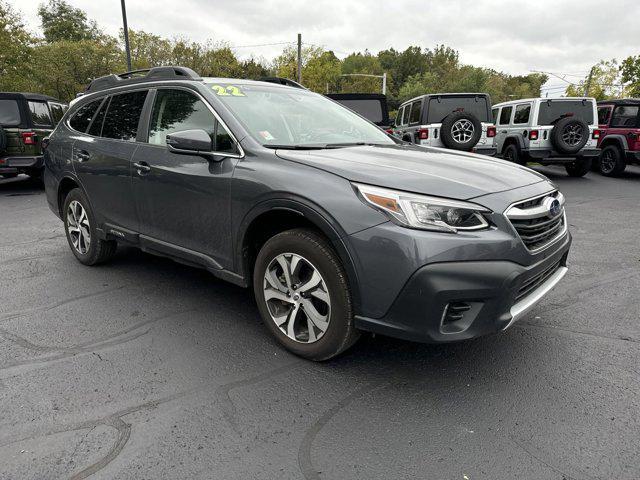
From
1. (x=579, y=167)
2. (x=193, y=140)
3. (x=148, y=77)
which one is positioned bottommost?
(x=579, y=167)

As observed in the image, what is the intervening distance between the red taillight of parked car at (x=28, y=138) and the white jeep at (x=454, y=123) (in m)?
8.12

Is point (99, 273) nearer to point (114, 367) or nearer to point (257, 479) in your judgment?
point (114, 367)

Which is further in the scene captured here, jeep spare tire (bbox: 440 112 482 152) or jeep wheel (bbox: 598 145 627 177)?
jeep wheel (bbox: 598 145 627 177)

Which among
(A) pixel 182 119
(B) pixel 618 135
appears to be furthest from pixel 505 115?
(A) pixel 182 119

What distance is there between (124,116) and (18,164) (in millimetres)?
7021

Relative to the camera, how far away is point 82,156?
4.44 meters

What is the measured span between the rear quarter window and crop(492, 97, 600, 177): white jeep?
11.6m

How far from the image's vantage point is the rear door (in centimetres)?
392

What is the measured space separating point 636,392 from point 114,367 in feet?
9.84

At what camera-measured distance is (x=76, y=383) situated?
270 cm

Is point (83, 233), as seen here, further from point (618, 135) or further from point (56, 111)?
point (618, 135)

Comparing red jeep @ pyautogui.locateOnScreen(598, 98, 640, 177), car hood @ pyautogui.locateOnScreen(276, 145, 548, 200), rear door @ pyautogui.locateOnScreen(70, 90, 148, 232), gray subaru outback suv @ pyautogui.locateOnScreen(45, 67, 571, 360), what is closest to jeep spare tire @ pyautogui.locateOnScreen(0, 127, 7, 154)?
rear door @ pyautogui.locateOnScreen(70, 90, 148, 232)

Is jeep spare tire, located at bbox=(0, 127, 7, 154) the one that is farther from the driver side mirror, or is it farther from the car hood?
the car hood

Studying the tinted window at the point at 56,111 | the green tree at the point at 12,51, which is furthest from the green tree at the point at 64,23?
the tinted window at the point at 56,111
